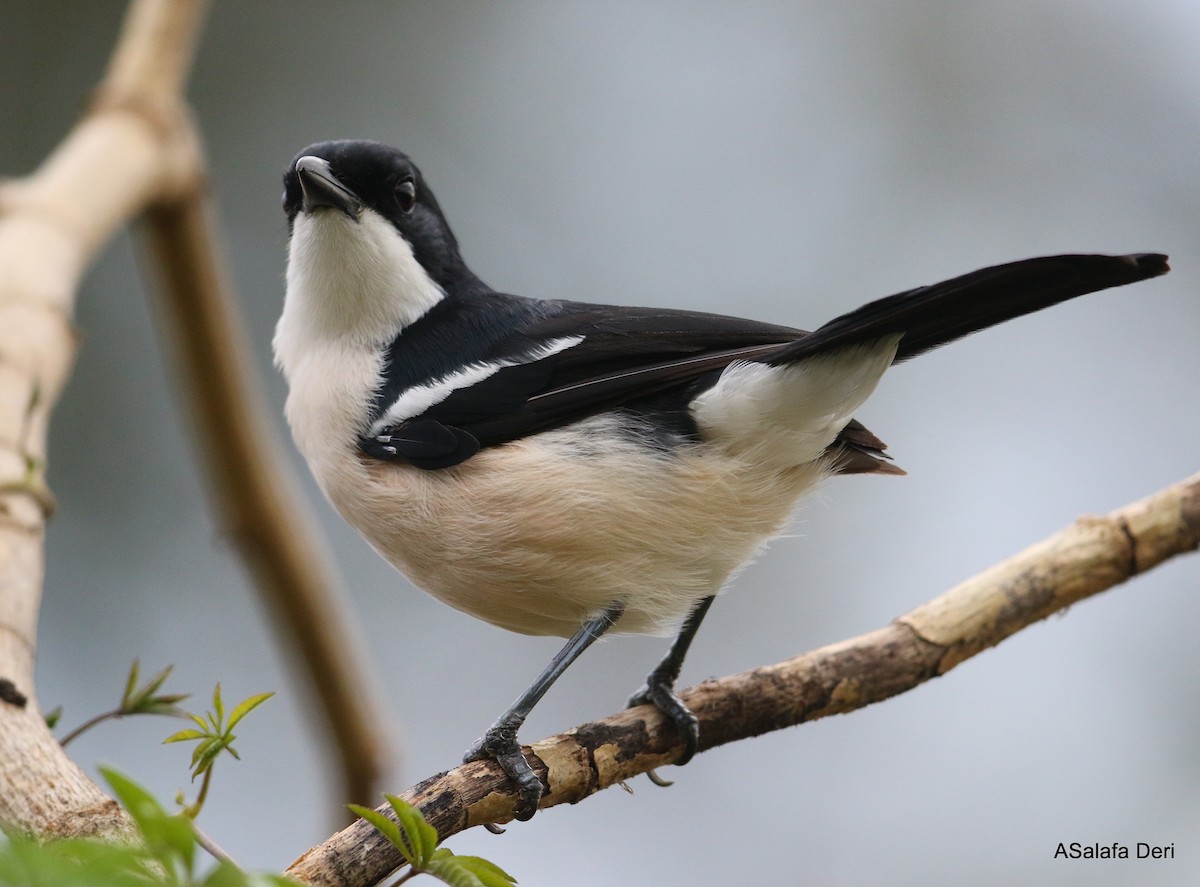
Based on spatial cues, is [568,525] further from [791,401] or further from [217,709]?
[217,709]

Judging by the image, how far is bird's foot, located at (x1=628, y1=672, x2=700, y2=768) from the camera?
2756 millimetres

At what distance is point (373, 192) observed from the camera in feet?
10.8

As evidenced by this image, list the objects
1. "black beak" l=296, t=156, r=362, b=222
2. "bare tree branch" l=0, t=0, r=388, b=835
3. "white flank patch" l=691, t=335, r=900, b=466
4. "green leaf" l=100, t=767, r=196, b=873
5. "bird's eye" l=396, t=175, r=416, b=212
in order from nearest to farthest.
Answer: "green leaf" l=100, t=767, r=196, b=873
"white flank patch" l=691, t=335, r=900, b=466
"bare tree branch" l=0, t=0, r=388, b=835
"black beak" l=296, t=156, r=362, b=222
"bird's eye" l=396, t=175, r=416, b=212

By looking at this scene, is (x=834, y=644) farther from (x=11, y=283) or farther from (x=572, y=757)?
(x=11, y=283)

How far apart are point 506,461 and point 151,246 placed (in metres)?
2.23

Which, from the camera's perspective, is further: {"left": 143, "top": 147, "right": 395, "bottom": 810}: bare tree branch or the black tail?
{"left": 143, "top": 147, "right": 395, "bottom": 810}: bare tree branch

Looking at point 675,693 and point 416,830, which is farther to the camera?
point 675,693

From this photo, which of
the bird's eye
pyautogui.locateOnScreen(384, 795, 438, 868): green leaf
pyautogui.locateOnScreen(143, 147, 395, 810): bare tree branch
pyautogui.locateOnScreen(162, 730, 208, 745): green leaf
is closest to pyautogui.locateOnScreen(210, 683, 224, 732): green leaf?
pyautogui.locateOnScreen(162, 730, 208, 745): green leaf

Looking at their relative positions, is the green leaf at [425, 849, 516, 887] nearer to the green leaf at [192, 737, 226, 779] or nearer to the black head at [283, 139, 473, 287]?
the green leaf at [192, 737, 226, 779]

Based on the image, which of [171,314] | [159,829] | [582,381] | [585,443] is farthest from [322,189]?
[159,829]

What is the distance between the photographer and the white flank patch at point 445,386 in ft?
9.73

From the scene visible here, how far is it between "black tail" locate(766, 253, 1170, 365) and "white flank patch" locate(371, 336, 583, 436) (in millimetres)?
684

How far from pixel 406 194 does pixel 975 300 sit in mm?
1803

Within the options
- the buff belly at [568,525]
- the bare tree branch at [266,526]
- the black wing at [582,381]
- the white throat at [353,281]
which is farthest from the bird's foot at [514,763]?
the bare tree branch at [266,526]
